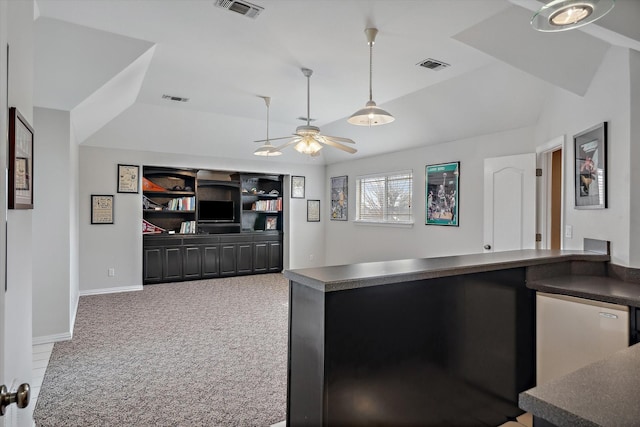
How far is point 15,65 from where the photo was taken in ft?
4.85

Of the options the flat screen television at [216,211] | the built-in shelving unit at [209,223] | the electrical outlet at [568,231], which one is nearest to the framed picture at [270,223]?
the built-in shelving unit at [209,223]

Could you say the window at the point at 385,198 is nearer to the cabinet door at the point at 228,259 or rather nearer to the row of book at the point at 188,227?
the cabinet door at the point at 228,259

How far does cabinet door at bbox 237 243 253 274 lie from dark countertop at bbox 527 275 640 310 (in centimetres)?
607

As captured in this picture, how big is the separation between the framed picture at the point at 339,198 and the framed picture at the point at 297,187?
700 millimetres

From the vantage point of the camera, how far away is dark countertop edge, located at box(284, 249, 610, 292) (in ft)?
5.93

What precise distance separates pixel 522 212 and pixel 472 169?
1.20 metres

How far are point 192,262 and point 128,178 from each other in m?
1.93

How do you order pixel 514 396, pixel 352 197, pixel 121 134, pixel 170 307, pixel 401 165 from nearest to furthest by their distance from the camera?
pixel 514 396 → pixel 170 307 → pixel 121 134 → pixel 401 165 → pixel 352 197

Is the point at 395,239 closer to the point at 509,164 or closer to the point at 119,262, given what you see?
the point at 509,164

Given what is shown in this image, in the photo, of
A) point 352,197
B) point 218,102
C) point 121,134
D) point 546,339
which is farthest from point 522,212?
point 121,134

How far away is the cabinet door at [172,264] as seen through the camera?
7051mm

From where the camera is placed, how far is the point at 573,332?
2523 mm

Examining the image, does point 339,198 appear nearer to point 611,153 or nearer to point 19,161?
point 611,153

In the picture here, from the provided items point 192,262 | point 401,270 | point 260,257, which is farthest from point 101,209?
point 401,270
